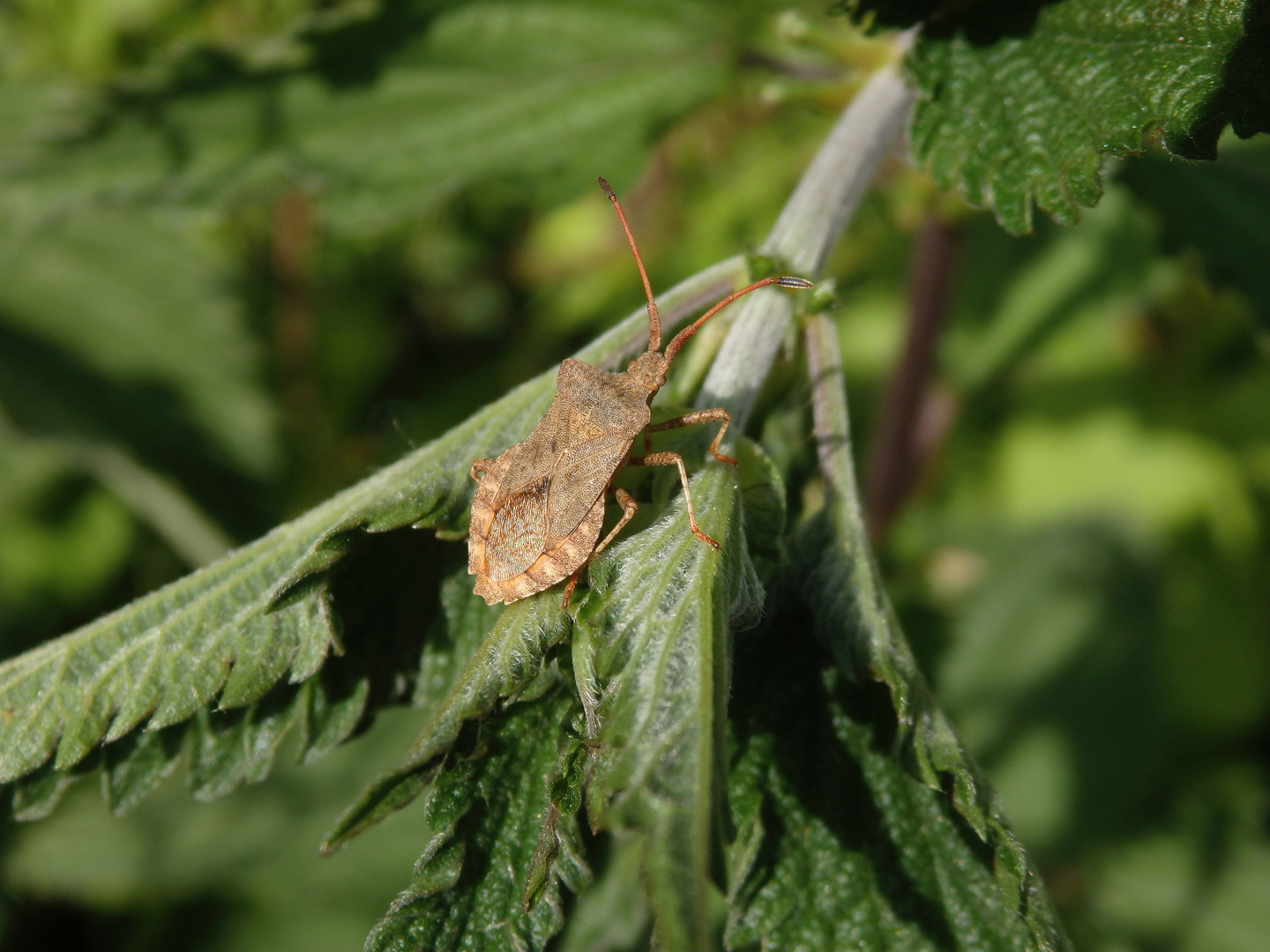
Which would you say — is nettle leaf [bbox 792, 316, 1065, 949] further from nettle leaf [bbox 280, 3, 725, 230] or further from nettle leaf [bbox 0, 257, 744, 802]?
nettle leaf [bbox 280, 3, 725, 230]

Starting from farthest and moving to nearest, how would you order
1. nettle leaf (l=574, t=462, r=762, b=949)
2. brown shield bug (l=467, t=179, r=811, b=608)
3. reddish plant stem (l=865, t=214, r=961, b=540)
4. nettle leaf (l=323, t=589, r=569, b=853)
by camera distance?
reddish plant stem (l=865, t=214, r=961, b=540), brown shield bug (l=467, t=179, r=811, b=608), nettle leaf (l=323, t=589, r=569, b=853), nettle leaf (l=574, t=462, r=762, b=949)

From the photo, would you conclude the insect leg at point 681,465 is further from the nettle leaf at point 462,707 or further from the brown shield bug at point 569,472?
the nettle leaf at point 462,707

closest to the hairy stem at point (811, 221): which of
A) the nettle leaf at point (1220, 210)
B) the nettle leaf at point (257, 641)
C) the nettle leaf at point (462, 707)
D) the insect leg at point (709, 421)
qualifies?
the insect leg at point (709, 421)

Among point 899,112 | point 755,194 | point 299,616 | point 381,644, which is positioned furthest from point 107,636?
point 755,194

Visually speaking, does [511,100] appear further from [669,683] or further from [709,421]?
[669,683]

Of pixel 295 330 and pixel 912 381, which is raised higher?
pixel 295 330

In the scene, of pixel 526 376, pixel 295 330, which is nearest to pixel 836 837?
pixel 526 376

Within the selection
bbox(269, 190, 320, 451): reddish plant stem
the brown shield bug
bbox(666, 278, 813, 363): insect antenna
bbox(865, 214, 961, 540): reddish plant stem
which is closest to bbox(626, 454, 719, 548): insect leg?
the brown shield bug

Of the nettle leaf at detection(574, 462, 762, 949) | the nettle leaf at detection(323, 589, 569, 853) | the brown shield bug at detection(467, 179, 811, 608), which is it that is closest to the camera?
the nettle leaf at detection(574, 462, 762, 949)
